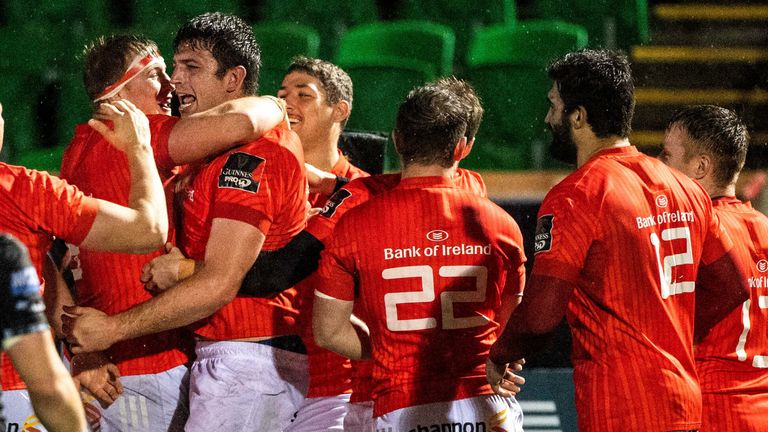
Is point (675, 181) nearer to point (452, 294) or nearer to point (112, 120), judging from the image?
point (452, 294)

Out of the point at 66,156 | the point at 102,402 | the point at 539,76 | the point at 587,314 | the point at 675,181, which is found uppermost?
the point at 539,76

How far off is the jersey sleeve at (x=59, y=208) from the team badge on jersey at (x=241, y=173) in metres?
0.53

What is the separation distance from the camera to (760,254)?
3.89m

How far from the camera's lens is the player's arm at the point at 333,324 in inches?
138

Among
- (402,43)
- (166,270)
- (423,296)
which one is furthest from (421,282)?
(402,43)

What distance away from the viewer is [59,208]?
119 inches

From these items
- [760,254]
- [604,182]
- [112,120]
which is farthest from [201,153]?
[760,254]

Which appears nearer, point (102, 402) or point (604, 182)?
point (604, 182)

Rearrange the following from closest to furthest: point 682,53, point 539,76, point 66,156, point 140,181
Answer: point 140,181 < point 66,156 < point 539,76 < point 682,53

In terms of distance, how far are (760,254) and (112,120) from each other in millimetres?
2404

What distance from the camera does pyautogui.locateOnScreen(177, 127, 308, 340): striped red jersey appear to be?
3457 millimetres

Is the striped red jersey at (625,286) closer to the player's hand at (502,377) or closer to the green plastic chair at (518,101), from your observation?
the player's hand at (502,377)

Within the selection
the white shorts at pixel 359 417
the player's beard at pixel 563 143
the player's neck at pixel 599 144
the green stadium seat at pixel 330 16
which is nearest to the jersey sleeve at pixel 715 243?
the player's neck at pixel 599 144

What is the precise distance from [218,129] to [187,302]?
23.3 inches
